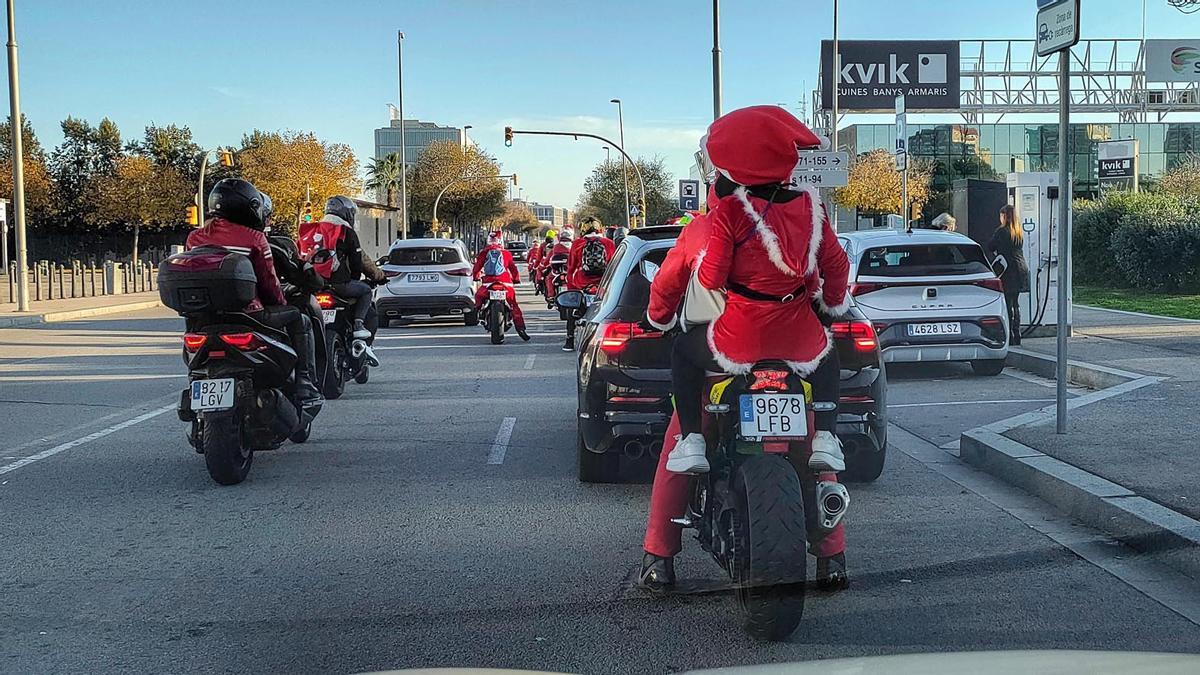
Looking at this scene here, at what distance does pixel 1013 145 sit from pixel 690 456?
212ft

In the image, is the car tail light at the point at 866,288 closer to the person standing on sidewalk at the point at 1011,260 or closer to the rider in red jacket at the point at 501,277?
the person standing on sidewalk at the point at 1011,260

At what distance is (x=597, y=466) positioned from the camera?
285 inches

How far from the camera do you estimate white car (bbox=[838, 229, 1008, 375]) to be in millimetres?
12125

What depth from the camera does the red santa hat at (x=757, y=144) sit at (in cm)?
443

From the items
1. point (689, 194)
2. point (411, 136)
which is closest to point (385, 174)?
point (411, 136)

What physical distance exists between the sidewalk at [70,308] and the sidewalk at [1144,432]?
1919 centimetres

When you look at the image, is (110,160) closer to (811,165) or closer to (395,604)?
(811,165)

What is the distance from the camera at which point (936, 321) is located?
1214 cm

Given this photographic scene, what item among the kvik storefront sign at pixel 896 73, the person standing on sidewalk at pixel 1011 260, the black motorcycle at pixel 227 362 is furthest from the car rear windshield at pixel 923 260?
the kvik storefront sign at pixel 896 73

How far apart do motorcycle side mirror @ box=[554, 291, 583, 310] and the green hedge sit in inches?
690

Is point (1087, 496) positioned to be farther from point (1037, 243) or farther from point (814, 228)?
point (1037, 243)

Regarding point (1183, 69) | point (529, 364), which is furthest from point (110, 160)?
point (529, 364)

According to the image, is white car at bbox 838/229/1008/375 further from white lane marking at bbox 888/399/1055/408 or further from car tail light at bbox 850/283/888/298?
white lane marking at bbox 888/399/1055/408

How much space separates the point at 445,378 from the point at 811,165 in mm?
7259
